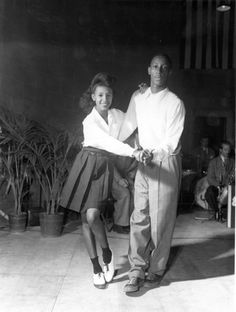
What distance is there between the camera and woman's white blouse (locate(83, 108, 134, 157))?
2227 mm

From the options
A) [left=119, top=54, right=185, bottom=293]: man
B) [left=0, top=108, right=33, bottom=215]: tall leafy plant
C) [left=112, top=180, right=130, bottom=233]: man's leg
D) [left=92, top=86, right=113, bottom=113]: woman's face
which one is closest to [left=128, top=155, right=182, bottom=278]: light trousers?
[left=119, top=54, right=185, bottom=293]: man

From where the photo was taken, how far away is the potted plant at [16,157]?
3.66 metres

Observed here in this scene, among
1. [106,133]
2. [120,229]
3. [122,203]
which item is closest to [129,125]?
[106,133]

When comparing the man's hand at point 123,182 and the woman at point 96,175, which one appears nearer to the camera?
the woman at point 96,175

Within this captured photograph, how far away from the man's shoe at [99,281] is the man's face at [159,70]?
124cm

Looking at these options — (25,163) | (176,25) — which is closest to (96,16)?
(176,25)

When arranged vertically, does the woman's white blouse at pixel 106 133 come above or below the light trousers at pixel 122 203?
above

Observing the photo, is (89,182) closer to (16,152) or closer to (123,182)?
(123,182)

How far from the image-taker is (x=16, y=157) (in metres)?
3.82

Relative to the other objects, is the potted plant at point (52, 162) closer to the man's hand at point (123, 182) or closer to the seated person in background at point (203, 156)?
the man's hand at point (123, 182)

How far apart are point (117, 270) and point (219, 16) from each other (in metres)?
2.74

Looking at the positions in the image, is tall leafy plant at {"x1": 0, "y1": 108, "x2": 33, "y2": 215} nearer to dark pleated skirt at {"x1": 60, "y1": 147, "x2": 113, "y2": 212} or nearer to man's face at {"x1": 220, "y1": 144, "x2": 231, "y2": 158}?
dark pleated skirt at {"x1": 60, "y1": 147, "x2": 113, "y2": 212}

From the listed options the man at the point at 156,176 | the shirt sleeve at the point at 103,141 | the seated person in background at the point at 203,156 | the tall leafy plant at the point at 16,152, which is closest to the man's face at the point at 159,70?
the man at the point at 156,176

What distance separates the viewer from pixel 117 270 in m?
2.67
